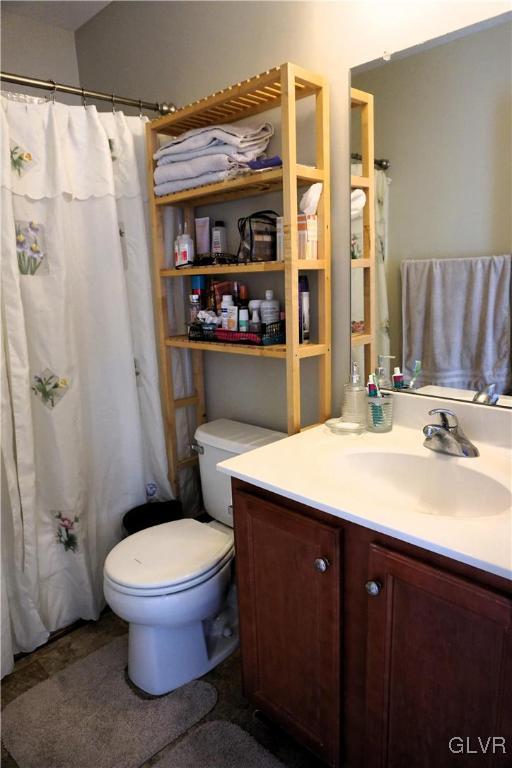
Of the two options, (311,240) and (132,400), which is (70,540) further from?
(311,240)

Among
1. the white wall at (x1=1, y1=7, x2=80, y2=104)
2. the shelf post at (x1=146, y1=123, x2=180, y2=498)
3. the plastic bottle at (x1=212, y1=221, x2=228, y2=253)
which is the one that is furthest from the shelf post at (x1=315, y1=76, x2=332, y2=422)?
the white wall at (x1=1, y1=7, x2=80, y2=104)

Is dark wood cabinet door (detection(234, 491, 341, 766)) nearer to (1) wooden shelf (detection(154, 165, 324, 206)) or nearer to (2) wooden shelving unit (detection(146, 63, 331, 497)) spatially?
(2) wooden shelving unit (detection(146, 63, 331, 497))

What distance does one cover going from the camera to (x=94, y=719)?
5.11 ft

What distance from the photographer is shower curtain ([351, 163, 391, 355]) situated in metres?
1.46

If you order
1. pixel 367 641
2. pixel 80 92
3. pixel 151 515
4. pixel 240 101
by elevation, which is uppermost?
pixel 80 92

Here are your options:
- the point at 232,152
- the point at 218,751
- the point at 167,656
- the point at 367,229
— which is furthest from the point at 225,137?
the point at 218,751

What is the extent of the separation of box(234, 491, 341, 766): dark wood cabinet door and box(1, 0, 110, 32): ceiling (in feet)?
7.36

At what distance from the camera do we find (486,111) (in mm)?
1224

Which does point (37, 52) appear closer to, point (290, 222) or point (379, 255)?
point (290, 222)

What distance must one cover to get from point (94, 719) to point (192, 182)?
172 cm

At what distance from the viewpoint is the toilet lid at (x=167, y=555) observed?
1.53 metres

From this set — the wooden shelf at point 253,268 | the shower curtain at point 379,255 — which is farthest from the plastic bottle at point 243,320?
the shower curtain at point 379,255

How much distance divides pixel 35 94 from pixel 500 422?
2458 millimetres

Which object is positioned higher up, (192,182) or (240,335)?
(192,182)
